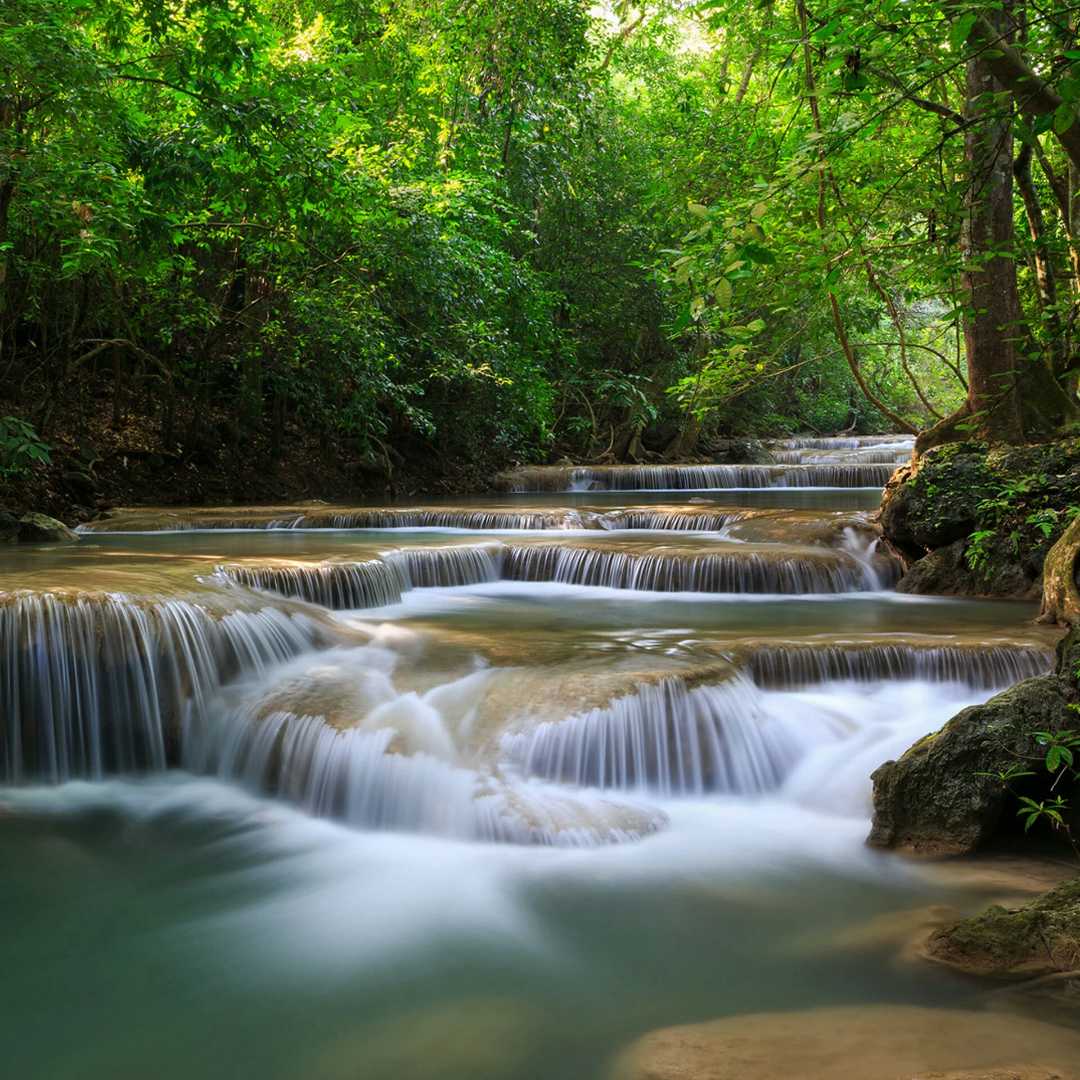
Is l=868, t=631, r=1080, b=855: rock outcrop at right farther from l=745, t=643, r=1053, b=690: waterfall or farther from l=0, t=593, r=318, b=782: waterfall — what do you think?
l=0, t=593, r=318, b=782: waterfall

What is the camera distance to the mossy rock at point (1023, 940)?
3074mm

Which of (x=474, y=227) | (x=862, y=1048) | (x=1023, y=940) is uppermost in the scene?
(x=474, y=227)

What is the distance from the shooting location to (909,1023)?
294cm

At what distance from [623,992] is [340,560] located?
5878mm

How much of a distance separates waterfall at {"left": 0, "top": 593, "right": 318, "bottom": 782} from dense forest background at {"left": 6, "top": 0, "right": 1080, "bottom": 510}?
12.1 feet

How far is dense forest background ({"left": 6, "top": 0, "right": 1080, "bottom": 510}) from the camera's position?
533 cm

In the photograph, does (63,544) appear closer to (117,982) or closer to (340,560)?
(340,560)

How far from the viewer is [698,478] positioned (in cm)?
1961

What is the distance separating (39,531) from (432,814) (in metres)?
7.79

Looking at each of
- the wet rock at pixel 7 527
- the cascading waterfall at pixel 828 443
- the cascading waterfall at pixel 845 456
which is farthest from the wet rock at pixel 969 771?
the cascading waterfall at pixel 828 443

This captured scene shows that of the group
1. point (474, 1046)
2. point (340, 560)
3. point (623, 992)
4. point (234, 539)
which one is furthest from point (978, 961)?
point (234, 539)

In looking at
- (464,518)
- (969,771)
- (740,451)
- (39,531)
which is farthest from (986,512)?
(740,451)

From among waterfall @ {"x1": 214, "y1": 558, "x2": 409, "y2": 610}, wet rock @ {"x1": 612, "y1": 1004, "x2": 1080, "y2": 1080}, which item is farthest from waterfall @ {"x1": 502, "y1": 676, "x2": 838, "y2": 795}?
waterfall @ {"x1": 214, "y1": 558, "x2": 409, "y2": 610}

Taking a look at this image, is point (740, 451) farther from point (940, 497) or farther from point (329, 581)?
point (329, 581)
